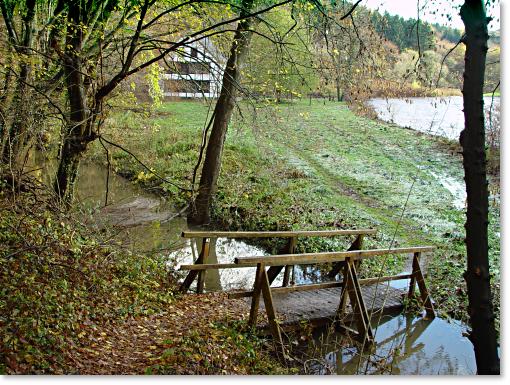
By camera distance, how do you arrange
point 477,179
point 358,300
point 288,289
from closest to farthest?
1. point 477,179
2. point 358,300
3. point 288,289

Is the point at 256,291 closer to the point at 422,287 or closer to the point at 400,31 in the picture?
the point at 422,287

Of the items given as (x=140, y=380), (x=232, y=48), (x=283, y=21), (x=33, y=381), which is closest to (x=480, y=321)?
(x=140, y=380)

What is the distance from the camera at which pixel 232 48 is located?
25.0 feet

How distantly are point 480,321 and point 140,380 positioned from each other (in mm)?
2460

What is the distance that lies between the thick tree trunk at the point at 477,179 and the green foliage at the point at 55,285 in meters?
2.92

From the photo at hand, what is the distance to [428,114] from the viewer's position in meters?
5.69

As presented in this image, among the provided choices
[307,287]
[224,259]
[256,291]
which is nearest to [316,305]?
[307,287]

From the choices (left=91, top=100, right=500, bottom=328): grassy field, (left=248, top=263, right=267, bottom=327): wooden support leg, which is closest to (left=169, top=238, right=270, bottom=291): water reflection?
(left=91, top=100, right=500, bottom=328): grassy field

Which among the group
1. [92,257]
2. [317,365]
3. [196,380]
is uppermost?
[92,257]

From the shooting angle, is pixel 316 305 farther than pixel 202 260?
No

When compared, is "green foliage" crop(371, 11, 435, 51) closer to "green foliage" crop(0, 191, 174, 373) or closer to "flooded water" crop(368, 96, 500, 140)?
"flooded water" crop(368, 96, 500, 140)

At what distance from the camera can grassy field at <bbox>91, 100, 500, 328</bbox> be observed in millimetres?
6691

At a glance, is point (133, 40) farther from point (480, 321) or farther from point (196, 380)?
point (480, 321)

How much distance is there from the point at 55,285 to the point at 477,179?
359 centimetres
